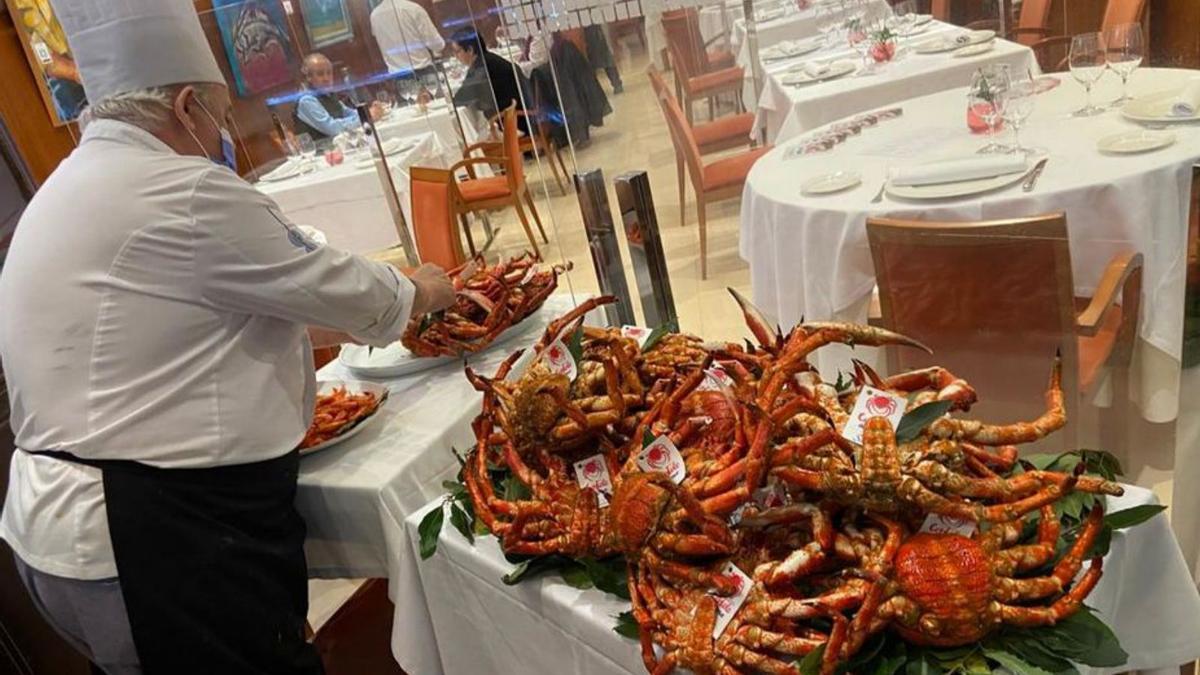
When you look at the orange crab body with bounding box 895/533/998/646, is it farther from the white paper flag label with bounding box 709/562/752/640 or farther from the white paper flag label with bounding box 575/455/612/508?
the white paper flag label with bounding box 575/455/612/508

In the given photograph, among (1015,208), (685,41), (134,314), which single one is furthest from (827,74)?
(134,314)

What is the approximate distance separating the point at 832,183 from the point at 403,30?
3.10 m

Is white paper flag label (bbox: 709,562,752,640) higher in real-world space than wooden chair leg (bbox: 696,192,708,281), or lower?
higher

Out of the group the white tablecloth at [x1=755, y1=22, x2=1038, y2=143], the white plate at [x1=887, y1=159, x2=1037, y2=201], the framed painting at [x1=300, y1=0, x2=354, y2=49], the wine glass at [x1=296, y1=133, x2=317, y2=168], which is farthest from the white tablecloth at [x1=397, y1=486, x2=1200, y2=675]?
the wine glass at [x1=296, y1=133, x2=317, y2=168]

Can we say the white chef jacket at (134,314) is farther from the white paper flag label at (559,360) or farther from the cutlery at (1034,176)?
the cutlery at (1034,176)

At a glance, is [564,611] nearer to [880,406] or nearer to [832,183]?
[880,406]

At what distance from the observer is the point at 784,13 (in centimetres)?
433

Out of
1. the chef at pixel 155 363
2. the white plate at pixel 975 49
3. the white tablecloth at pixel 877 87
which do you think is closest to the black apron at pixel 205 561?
the chef at pixel 155 363

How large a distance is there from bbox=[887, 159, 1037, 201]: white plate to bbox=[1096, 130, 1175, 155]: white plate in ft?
0.53

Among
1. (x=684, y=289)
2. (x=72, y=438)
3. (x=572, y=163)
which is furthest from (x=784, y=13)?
(x=72, y=438)

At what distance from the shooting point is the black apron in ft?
4.77

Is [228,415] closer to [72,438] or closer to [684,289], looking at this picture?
[72,438]

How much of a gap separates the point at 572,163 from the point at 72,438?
1057 mm

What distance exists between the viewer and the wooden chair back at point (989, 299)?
1.57m
